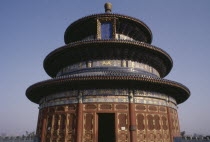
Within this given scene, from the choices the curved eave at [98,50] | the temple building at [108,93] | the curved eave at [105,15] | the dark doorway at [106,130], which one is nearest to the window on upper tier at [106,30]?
the temple building at [108,93]

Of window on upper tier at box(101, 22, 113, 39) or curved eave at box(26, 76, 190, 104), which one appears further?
window on upper tier at box(101, 22, 113, 39)

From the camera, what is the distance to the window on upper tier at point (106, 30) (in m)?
20.3

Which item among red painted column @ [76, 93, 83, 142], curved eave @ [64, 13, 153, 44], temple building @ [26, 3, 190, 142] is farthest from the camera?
curved eave @ [64, 13, 153, 44]

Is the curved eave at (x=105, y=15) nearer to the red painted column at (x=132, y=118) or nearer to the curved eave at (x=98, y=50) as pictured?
the curved eave at (x=98, y=50)

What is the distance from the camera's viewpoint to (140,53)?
17938 mm

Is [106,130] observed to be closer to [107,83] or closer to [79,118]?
[79,118]

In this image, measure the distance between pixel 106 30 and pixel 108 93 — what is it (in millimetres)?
8529

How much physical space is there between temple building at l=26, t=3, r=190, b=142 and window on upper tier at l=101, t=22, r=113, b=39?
7 centimetres

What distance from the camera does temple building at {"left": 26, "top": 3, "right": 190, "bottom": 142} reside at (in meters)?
14.3

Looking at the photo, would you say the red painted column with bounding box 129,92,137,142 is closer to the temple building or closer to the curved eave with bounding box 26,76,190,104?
the temple building

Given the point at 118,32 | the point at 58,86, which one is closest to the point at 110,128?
the point at 58,86

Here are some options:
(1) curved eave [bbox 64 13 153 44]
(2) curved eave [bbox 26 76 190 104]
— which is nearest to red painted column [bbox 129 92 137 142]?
(2) curved eave [bbox 26 76 190 104]

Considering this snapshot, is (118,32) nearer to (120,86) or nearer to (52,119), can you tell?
(120,86)

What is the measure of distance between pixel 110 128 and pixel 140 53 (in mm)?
9054
